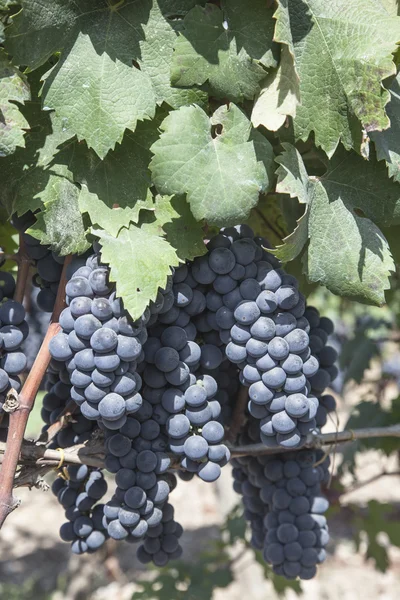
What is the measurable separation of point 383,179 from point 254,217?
0.30 meters

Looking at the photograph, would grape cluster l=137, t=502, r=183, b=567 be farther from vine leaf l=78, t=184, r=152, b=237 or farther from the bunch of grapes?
vine leaf l=78, t=184, r=152, b=237

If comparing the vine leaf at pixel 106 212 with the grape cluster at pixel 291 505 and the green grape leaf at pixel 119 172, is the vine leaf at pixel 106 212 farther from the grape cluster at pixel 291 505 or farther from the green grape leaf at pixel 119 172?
the grape cluster at pixel 291 505

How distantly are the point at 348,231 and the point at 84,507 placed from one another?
657 mm

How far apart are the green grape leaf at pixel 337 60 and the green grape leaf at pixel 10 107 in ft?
1.23

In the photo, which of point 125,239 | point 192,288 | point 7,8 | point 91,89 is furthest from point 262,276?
point 7,8

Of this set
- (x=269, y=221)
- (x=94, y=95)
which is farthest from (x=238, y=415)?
(x=94, y=95)

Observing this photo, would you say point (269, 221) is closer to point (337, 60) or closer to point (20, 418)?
point (337, 60)

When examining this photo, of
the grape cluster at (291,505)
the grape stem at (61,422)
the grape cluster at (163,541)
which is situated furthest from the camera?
the grape cluster at (291,505)

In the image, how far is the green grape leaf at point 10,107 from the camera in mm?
821

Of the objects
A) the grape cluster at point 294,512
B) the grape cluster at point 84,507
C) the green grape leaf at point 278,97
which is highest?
the green grape leaf at point 278,97

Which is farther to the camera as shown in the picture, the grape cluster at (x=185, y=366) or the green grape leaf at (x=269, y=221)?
the green grape leaf at (x=269, y=221)

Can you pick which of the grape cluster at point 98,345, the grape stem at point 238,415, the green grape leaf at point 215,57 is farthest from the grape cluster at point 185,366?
the green grape leaf at point 215,57

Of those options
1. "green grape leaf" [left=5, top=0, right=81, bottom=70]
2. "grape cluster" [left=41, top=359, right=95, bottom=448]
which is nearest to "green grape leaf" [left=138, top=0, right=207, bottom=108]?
"green grape leaf" [left=5, top=0, right=81, bottom=70]

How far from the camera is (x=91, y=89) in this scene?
852 mm
